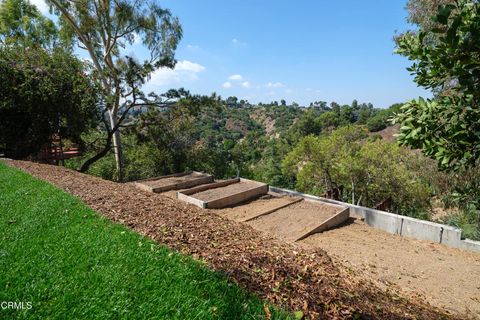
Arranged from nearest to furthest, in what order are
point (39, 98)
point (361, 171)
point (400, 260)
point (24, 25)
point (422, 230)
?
point (400, 260), point (422, 230), point (39, 98), point (361, 171), point (24, 25)

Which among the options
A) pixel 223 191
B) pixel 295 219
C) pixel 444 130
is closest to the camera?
pixel 444 130

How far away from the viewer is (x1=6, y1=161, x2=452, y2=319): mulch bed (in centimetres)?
272

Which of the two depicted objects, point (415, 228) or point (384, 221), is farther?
point (384, 221)

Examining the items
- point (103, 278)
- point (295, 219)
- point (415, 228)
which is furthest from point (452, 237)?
point (103, 278)

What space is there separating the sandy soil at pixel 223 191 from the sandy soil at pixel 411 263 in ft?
12.0

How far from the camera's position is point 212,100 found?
→ 14289 millimetres

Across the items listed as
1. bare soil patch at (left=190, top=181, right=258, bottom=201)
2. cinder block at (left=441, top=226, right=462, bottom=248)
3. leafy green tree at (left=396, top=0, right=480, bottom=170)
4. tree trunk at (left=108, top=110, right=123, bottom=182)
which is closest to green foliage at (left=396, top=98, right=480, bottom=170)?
leafy green tree at (left=396, top=0, right=480, bottom=170)

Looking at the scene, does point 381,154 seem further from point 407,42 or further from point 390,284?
point 407,42

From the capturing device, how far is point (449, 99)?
2.21m

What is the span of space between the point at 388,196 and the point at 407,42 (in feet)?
42.1
